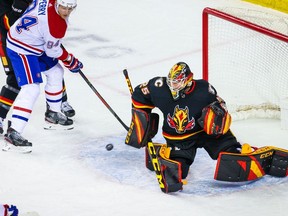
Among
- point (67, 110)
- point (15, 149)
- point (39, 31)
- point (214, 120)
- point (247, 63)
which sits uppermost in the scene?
point (39, 31)

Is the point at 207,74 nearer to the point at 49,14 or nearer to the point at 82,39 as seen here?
the point at 49,14

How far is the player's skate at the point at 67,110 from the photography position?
4.87 m

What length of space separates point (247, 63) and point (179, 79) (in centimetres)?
112

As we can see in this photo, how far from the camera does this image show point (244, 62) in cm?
492

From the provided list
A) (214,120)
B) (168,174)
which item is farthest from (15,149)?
(214,120)

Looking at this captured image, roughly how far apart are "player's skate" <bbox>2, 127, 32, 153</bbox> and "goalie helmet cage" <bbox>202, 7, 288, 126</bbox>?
1170 millimetres

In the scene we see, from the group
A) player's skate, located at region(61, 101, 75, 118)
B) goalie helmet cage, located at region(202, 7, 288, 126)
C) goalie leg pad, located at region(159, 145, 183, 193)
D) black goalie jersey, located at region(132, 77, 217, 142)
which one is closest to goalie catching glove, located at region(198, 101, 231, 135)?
black goalie jersey, located at region(132, 77, 217, 142)

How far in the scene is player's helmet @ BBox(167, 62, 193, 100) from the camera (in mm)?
3893

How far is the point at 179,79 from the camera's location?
3.89 meters

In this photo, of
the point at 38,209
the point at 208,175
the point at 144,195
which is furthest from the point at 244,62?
the point at 38,209

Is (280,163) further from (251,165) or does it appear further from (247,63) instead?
(247,63)

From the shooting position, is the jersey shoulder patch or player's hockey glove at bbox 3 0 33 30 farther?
player's hockey glove at bbox 3 0 33 30

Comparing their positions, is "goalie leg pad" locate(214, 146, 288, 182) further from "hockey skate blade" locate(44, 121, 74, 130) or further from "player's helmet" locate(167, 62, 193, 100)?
"hockey skate blade" locate(44, 121, 74, 130)

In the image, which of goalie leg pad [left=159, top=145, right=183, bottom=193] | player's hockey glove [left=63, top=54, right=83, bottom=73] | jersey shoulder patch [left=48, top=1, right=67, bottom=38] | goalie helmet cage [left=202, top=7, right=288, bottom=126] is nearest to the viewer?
goalie leg pad [left=159, top=145, right=183, bottom=193]
